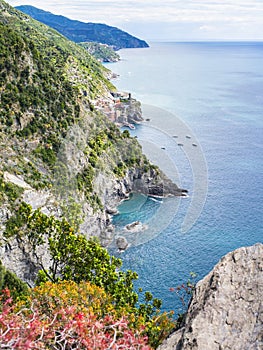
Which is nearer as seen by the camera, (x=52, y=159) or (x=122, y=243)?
(x=122, y=243)

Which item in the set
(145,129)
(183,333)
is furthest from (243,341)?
(145,129)

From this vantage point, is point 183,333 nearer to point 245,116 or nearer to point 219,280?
point 219,280

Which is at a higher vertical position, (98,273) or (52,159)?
(52,159)

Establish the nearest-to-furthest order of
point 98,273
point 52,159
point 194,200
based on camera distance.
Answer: point 98,273
point 52,159
point 194,200

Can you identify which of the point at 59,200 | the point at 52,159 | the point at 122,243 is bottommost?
the point at 122,243

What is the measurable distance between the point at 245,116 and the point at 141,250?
91.2 m

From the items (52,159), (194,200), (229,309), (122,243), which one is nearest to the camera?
(229,309)

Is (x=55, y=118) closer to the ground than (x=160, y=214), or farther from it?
farther from it

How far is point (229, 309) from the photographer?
1577 cm

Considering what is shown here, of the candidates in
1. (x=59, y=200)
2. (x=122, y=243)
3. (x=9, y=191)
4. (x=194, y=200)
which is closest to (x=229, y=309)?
(x=9, y=191)

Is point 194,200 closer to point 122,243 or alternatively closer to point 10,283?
point 122,243

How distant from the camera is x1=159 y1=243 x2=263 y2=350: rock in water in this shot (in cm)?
1473

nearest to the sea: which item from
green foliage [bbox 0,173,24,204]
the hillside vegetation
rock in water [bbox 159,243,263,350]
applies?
the hillside vegetation

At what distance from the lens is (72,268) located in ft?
111
